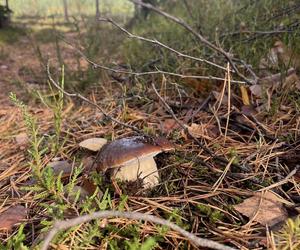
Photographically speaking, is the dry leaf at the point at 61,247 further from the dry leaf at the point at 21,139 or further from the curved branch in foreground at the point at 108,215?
the dry leaf at the point at 21,139

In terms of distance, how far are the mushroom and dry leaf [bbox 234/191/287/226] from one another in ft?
1.09

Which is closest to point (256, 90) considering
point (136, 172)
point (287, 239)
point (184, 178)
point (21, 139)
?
point (184, 178)

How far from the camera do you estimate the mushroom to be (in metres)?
1.26

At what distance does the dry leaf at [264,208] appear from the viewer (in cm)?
117

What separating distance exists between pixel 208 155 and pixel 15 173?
0.86 meters

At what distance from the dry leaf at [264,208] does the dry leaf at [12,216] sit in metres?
0.76

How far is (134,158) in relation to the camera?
Result: 1.26 metres

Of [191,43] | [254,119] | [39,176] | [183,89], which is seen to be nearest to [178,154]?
[254,119]

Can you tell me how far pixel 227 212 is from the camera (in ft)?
4.05

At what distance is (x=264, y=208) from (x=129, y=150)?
1.62 feet

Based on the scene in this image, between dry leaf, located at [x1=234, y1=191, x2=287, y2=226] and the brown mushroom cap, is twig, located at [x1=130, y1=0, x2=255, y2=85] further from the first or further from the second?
dry leaf, located at [x1=234, y1=191, x2=287, y2=226]

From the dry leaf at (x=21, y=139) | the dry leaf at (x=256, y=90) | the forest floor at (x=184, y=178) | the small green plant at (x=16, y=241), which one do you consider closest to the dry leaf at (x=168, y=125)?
the forest floor at (x=184, y=178)

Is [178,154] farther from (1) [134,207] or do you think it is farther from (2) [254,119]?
(2) [254,119]

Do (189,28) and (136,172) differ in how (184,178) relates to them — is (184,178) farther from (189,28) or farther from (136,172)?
(189,28)
